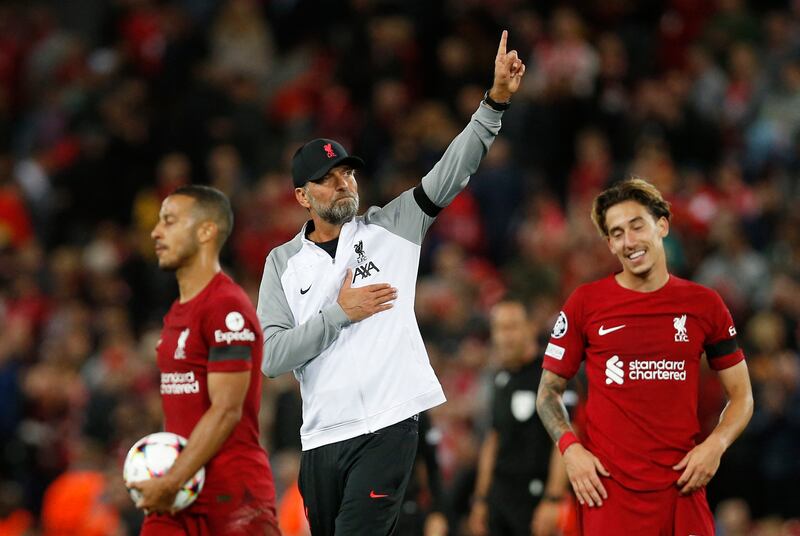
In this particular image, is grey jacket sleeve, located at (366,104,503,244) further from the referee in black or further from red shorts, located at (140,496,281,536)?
the referee in black

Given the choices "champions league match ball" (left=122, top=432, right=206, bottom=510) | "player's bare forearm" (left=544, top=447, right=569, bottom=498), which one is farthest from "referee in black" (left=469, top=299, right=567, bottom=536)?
"champions league match ball" (left=122, top=432, right=206, bottom=510)

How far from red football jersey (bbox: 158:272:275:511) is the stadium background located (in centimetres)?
489

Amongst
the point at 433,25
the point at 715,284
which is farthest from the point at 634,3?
the point at 715,284

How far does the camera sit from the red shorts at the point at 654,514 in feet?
19.4

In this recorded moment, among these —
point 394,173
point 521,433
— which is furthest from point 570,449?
point 394,173

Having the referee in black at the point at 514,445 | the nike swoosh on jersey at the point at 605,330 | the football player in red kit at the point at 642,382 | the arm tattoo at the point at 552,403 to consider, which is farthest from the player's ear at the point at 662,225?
the referee in black at the point at 514,445

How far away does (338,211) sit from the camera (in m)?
6.54

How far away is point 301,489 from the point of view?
256 inches

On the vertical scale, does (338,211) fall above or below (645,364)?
above

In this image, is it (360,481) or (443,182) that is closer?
(360,481)

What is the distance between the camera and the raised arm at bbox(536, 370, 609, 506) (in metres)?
6.01

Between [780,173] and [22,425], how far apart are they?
8.36 meters

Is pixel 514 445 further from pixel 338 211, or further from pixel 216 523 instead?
pixel 216 523

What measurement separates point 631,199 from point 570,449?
4.03ft
